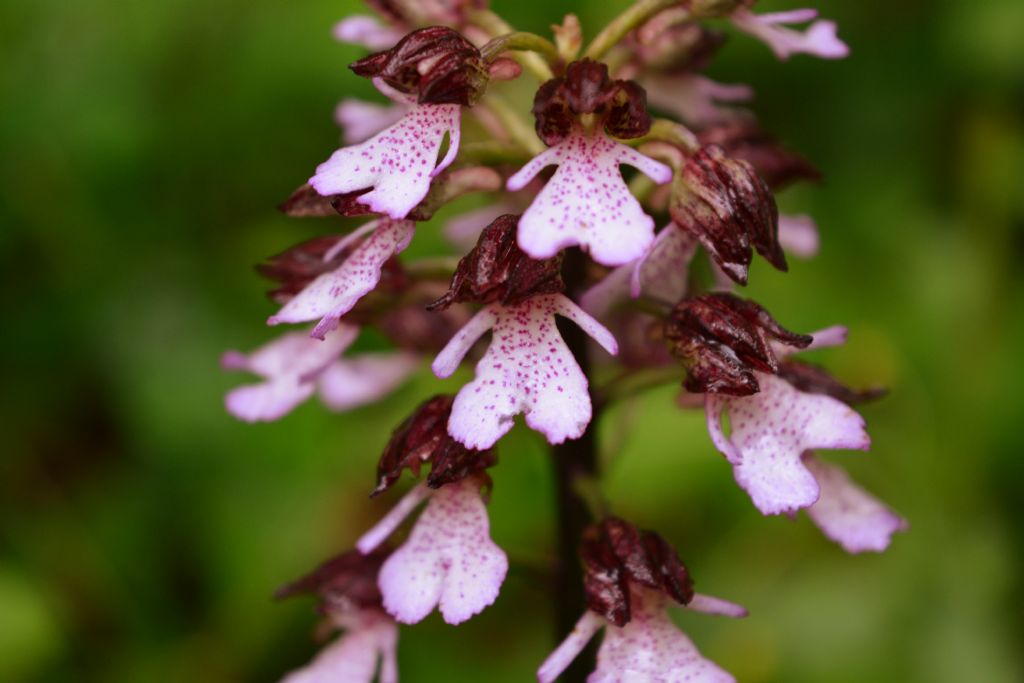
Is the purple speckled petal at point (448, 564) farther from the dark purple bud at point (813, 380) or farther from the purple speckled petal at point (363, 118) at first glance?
the purple speckled petal at point (363, 118)

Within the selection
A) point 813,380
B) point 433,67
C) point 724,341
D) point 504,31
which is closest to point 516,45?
point 433,67

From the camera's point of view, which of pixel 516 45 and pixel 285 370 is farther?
pixel 285 370

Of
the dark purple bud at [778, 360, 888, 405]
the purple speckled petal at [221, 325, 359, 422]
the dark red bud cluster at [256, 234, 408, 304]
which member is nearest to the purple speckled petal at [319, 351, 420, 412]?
the purple speckled petal at [221, 325, 359, 422]

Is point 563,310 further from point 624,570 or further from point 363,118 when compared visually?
point 363,118

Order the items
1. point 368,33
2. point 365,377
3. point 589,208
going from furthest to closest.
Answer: point 365,377 → point 368,33 → point 589,208

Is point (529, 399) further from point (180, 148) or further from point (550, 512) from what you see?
point (180, 148)

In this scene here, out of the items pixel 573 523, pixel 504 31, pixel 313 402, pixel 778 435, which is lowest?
pixel 313 402
